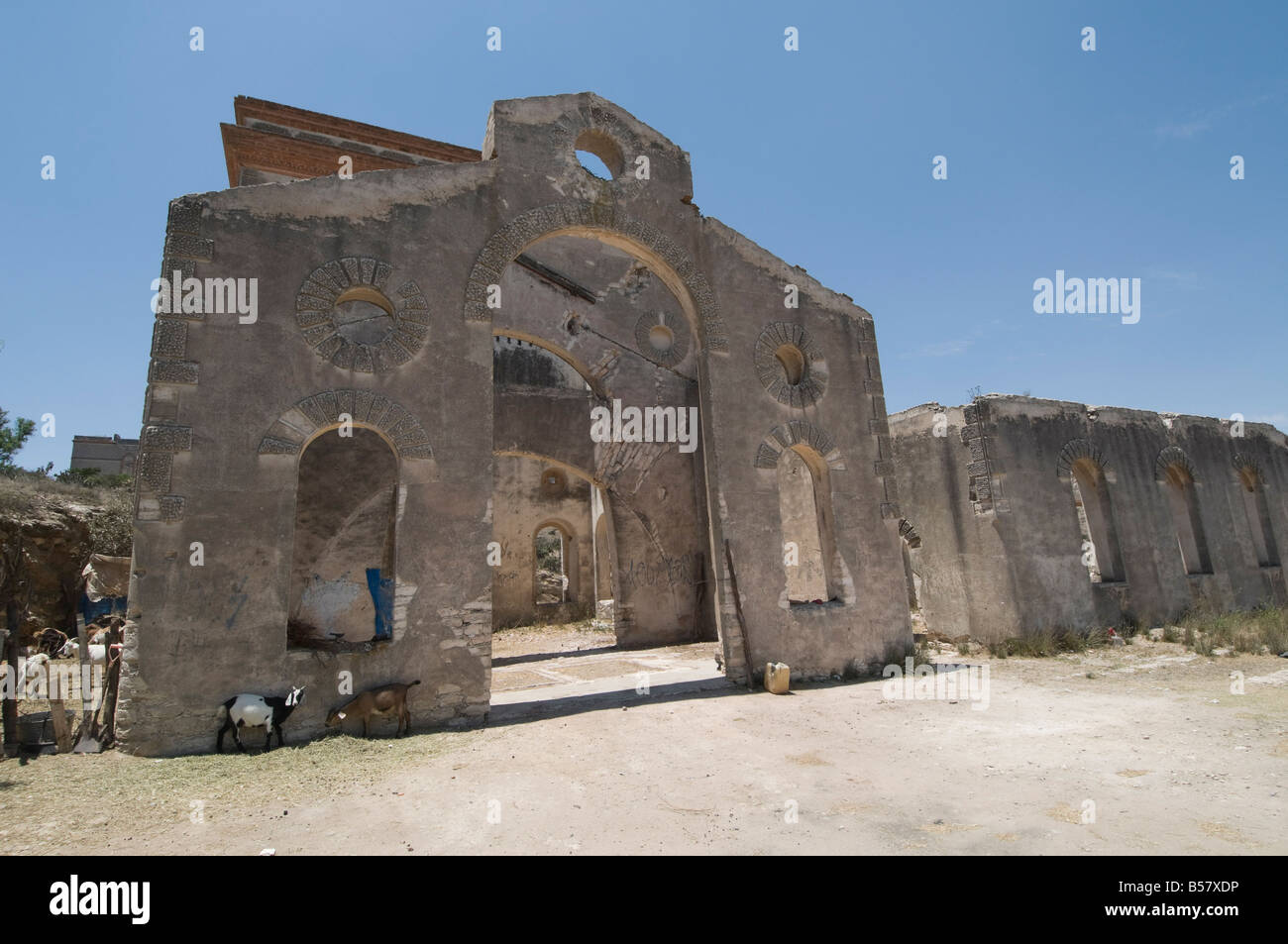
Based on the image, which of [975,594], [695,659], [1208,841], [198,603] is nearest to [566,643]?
[695,659]

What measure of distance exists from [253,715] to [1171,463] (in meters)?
17.2

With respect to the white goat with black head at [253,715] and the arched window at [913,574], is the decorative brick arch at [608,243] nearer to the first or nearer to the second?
the white goat with black head at [253,715]

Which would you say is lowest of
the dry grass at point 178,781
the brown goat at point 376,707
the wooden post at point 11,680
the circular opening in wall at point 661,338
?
the dry grass at point 178,781

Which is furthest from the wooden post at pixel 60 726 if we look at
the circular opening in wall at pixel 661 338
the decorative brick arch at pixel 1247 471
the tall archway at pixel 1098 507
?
the decorative brick arch at pixel 1247 471

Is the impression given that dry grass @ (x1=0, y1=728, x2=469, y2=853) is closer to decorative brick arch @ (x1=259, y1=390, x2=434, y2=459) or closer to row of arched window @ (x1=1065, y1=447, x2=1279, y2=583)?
decorative brick arch @ (x1=259, y1=390, x2=434, y2=459)

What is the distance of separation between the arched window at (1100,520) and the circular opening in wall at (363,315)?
41.1 ft

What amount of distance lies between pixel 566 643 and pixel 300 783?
11530mm

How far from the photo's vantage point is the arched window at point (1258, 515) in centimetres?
1595

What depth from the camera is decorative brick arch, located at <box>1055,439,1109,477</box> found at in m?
12.5

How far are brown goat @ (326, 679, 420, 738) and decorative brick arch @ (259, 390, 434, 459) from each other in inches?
97.2

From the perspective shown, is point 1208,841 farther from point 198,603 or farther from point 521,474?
point 521,474

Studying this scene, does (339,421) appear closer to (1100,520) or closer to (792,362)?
(792,362)

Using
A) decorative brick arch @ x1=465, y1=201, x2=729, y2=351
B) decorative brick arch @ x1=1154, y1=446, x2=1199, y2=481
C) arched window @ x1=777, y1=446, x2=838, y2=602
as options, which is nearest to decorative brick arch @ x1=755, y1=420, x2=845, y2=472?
decorative brick arch @ x1=465, y1=201, x2=729, y2=351

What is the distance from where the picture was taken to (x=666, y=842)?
395 cm
